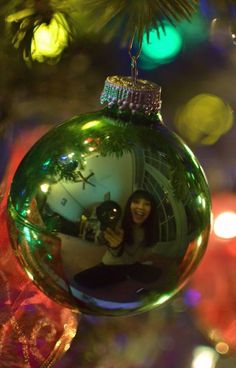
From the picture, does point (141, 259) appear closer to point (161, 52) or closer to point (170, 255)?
point (170, 255)

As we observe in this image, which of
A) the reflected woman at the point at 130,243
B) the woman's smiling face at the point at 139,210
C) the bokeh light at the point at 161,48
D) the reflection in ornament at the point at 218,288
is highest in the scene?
the bokeh light at the point at 161,48

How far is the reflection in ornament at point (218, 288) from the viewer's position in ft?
2.62

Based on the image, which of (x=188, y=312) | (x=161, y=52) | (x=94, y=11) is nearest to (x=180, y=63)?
(x=161, y=52)

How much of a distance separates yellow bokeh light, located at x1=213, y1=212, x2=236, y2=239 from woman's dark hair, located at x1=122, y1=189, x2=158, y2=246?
1.38ft

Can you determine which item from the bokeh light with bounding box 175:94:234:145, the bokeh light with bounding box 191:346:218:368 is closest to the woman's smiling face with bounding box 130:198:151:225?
the bokeh light with bounding box 191:346:218:368

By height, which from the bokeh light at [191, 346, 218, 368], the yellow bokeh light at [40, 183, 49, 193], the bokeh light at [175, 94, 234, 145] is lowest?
the bokeh light at [191, 346, 218, 368]

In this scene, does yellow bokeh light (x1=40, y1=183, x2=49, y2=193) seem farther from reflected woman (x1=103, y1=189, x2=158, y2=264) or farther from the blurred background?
the blurred background

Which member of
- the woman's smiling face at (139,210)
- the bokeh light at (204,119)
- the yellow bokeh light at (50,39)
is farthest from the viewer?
the bokeh light at (204,119)

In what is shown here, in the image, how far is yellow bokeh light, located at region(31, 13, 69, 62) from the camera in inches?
28.8

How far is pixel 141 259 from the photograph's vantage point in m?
0.52

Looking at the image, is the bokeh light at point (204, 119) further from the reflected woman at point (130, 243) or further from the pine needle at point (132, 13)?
the reflected woman at point (130, 243)

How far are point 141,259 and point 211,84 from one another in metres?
0.43

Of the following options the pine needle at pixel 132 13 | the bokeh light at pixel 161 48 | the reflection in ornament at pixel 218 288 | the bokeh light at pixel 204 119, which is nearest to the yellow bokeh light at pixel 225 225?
the reflection in ornament at pixel 218 288

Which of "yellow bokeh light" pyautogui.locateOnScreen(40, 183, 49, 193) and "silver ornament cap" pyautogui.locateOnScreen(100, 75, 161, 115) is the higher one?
"silver ornament cap" pyautogui.locateOnScreen(100, 75, 161, 115)
